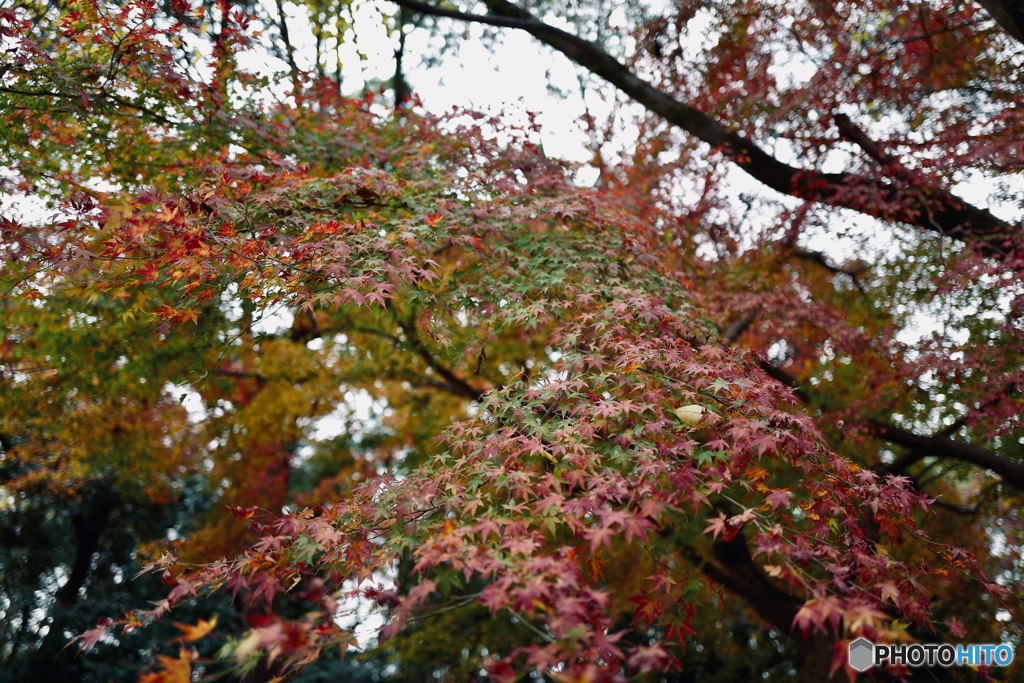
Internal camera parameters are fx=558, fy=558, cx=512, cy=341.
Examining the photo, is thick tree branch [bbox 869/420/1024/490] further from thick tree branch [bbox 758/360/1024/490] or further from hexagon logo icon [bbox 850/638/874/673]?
hexagon logo icon [bbox 850/638/874/673]

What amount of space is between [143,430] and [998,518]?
10234mm

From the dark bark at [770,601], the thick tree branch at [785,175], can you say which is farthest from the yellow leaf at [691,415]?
the dark bark at [770,601]

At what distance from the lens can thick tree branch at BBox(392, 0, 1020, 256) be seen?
17.0 feet

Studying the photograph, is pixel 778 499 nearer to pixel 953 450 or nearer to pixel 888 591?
pixel 888 591

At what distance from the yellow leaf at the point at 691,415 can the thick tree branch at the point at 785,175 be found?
3.44 m

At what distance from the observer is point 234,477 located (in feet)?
30.8

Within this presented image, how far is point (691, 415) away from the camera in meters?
3.10

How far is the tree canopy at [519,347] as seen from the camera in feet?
8.95

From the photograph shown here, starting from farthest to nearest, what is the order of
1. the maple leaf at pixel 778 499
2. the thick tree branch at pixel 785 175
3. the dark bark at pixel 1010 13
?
the thick tree branch at pixel 785 175 → the dark bark at pixel 1010 13 → the maple leaf at pixel 778 499

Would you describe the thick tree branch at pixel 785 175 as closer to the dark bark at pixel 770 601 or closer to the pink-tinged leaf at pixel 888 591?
the pink-tinged leaf at pixel 888 591

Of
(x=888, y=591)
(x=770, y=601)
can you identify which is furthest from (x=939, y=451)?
(x=888, y=591)

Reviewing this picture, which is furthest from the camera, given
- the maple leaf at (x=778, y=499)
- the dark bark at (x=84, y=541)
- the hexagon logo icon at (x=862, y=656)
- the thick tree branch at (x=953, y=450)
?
the dark bark at (x=84, y=541)

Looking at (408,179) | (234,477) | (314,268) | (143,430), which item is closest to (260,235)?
(314,268)

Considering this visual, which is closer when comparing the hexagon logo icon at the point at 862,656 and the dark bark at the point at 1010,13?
the hexagon logo icon at the point at 862,656
